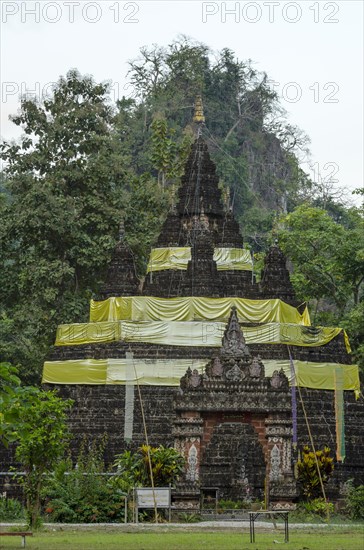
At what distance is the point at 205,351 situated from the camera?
48.8 meters

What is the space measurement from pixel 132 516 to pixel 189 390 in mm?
5353

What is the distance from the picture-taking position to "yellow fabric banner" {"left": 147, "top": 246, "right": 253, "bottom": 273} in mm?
52781

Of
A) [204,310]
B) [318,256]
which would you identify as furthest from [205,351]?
[318,256]

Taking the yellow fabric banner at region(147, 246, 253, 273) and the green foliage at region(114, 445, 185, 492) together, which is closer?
the green foliage at region(114, 445, 185, 492)

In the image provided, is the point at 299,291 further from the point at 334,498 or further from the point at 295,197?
the point at 295,197

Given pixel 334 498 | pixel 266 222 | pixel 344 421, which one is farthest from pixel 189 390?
pixel 266 222

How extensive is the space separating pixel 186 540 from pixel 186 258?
2458 cm

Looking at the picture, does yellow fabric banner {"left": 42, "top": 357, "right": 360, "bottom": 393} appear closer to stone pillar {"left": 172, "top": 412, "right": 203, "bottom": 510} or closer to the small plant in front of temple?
stone pillar {"left": 172, "top": 412, "right": 203, "bottom": 510}

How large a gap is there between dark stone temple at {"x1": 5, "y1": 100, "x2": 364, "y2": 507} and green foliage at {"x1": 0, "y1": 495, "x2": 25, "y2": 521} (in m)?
5.17

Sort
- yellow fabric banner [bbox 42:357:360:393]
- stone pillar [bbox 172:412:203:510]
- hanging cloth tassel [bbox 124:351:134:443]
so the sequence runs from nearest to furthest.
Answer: stone pillar [bbox 172:412:203:510]
hanging cloth tassel [bbox 124:351:134:443]
yellow fabric banner [bbox 42:357:360:393]

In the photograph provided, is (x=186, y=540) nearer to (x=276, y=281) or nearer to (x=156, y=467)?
(x=156, y=467)

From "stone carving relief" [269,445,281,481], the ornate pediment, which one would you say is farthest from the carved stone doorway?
"stone carving relief" [269,445,281,481]

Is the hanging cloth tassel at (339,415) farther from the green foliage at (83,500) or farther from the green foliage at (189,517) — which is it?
the green foliage at (83,500)

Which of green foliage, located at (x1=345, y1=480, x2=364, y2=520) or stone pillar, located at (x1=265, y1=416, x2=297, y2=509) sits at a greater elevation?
stone pillar, located at (x1=265, y1=416, x2=297, y2=509)
